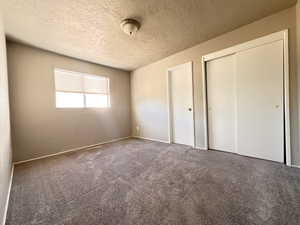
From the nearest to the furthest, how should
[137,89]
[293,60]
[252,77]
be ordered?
[293,60], [252,77], [137,89]

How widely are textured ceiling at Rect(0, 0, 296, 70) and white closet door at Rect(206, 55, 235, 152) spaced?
0.69 m

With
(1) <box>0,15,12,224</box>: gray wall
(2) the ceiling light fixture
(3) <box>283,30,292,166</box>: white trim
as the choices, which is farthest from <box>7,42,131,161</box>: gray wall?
(3) <box>283,30,292,166</box>: white trim

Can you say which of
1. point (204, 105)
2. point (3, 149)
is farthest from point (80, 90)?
point (204, 105)

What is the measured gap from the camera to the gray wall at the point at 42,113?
110 inches

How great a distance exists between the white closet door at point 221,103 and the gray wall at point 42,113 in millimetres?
3171

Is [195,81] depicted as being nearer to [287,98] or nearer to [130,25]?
[287,98]

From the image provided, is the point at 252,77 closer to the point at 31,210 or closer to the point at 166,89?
the point at 166,89

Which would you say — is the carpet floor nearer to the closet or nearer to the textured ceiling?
the closet

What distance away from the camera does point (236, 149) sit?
9.31 ft

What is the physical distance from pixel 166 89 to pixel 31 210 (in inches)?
140

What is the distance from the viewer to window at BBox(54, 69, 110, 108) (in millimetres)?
3449

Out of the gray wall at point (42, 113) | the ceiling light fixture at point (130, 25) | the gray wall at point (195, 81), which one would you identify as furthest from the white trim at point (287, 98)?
the gray wall at point (42, 113)

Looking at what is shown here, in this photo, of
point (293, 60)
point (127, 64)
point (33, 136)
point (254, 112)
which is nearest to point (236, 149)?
point (254, 112)

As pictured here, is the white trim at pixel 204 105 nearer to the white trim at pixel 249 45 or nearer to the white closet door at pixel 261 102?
the white trim at pixel 249 45
